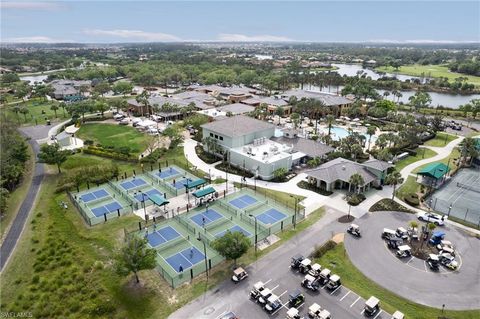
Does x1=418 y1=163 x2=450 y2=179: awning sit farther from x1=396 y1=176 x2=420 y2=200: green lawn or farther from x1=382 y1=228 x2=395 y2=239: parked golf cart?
x1=382 y1=228 x2=395 y2=239: parked golf cart

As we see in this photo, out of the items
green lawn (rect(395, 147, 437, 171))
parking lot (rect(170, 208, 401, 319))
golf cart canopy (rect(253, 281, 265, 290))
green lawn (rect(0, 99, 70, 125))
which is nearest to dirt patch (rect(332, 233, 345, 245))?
Result: parking lot (rect(170, 208, 401, 319))

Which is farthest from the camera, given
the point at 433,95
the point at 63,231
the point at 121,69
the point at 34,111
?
the point at 121,69

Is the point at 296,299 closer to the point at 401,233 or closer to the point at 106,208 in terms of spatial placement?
the point at 401,233

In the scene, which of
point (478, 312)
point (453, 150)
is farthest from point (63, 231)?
point (453, 150)

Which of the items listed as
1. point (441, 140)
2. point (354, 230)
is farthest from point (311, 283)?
point (441, 140)

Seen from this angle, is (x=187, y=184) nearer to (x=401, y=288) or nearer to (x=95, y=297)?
(x=95, y=297)
